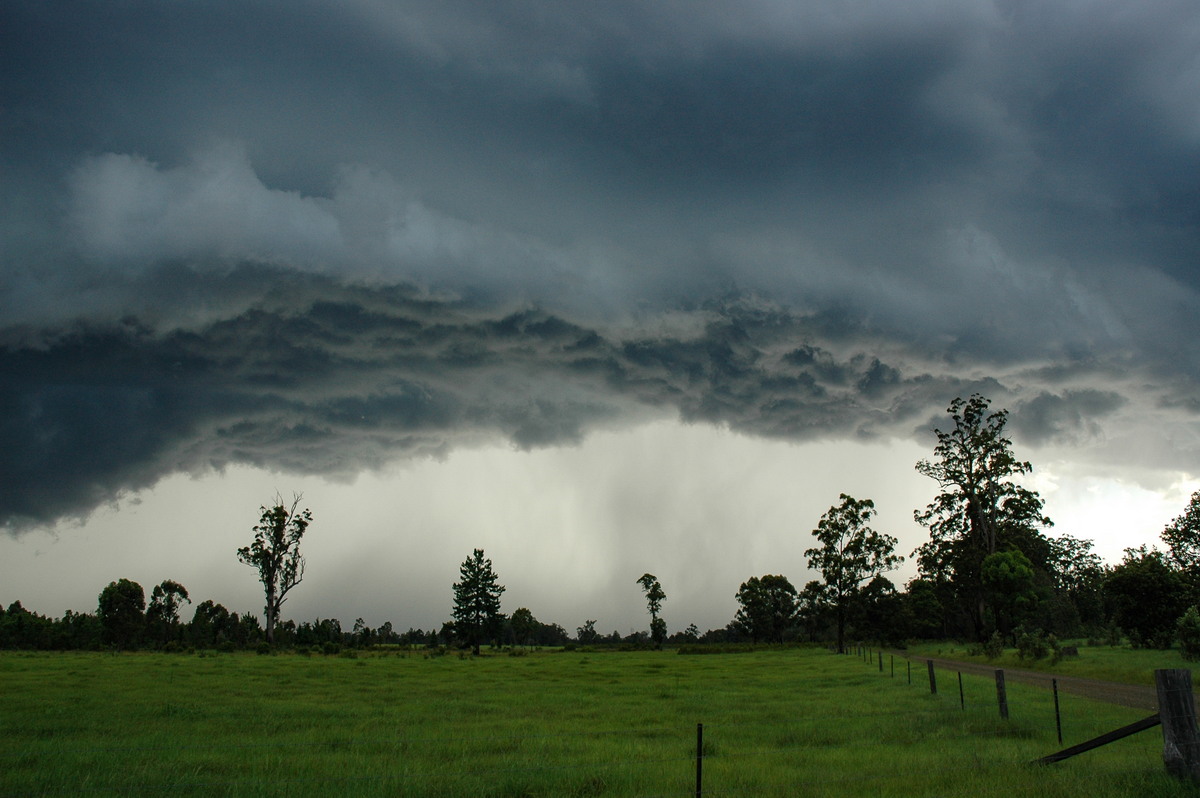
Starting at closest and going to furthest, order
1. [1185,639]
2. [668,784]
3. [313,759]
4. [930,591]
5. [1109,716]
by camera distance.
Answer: [668,784] → [313,759] → [1109,716] → [1185,639] → [930,591]

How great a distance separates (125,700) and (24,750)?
1181 cm

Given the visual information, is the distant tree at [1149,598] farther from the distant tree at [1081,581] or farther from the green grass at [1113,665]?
the distant tree at [1081,581]

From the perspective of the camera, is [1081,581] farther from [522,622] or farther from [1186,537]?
[522,622]

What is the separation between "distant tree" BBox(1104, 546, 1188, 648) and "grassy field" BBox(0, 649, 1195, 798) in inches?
966

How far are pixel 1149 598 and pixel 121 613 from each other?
155m

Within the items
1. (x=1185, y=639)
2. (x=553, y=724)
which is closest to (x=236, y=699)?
(x=553, y=724)

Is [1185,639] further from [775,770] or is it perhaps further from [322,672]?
[322,672]

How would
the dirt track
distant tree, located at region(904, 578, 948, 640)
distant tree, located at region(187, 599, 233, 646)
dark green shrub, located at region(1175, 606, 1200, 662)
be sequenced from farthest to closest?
distant tree, located at region(187, 599, 233, 646), distant tree, located at region(904, 578, 948, 640), dark green shrub, located at region(1175, 606, 1200, 662), the dirt track

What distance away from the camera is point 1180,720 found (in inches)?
346

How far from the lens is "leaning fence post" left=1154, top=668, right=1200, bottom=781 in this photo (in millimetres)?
8680

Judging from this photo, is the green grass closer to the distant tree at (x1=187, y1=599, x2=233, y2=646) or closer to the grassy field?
the grassy field

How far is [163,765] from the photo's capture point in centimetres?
1326

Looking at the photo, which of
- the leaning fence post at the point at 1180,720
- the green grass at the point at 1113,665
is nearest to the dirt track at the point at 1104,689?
the green grass at the point at 1113,665

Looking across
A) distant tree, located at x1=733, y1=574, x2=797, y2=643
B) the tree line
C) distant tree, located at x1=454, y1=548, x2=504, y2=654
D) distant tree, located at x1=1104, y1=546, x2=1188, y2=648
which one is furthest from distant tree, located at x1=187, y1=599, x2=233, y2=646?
distant tree, located at x1=1104, y1=546, x2=1188, y2=648
